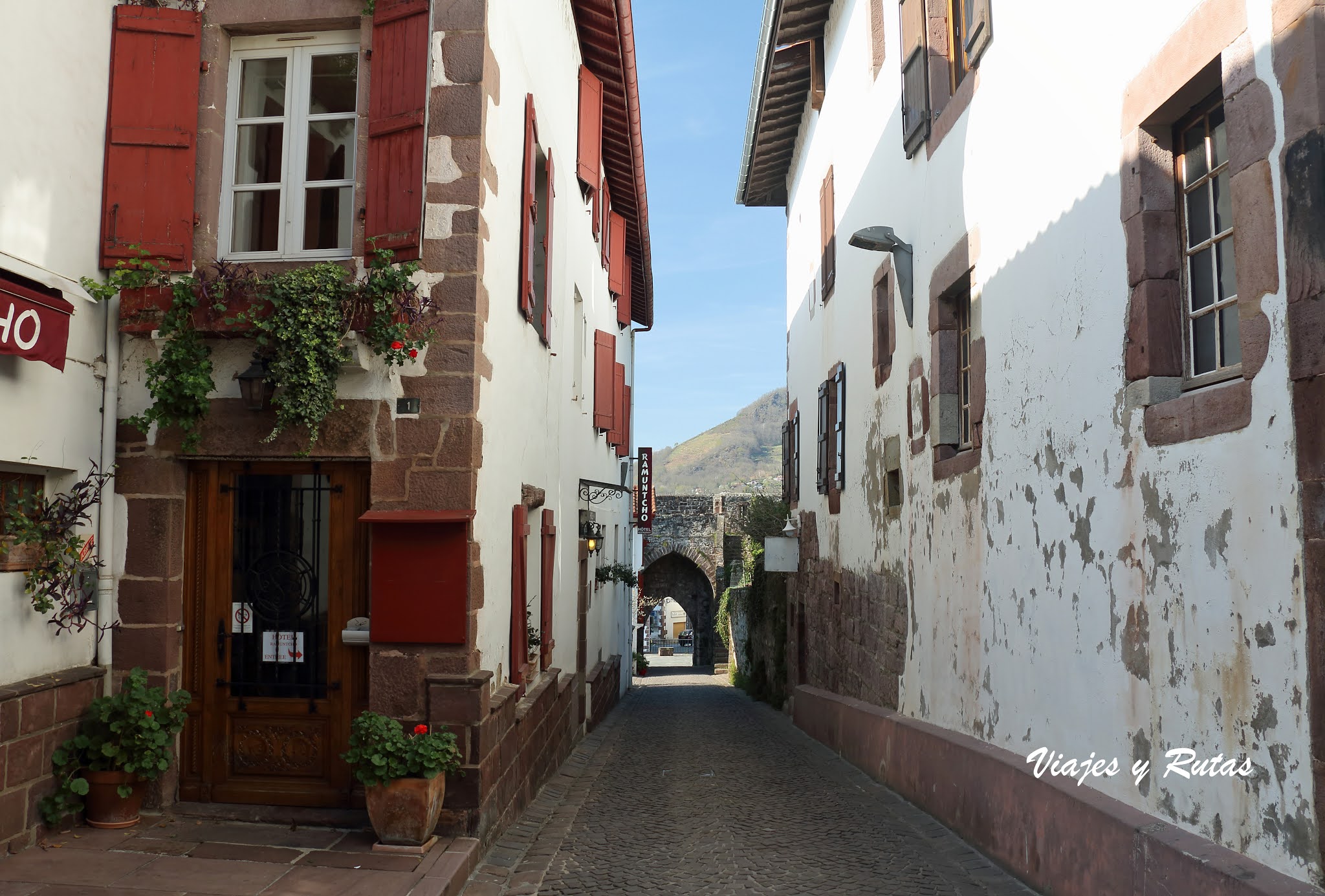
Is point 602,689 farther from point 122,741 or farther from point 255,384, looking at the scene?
point 255,384

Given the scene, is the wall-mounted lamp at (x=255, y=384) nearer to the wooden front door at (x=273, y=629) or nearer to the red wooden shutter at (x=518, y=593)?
the wooden front door at (x=273, y=629)

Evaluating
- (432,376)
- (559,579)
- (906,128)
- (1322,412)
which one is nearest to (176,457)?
(432,376)

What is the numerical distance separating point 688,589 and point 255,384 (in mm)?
26292

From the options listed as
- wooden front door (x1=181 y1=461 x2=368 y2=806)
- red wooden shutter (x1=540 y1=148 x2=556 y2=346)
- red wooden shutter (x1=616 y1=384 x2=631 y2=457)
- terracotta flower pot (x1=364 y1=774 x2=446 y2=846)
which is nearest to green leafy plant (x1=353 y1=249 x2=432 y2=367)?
wooden front door (x1=181 y1=461 x2=368 y2=806)

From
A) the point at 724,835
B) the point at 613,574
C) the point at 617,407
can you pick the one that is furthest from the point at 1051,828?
the point at 613,574

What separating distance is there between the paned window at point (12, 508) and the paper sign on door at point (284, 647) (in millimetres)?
1206

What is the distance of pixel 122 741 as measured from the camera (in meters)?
5.03

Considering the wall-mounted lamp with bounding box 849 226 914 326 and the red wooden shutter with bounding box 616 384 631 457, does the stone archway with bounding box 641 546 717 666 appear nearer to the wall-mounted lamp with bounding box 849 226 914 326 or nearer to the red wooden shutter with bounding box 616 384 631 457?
the red wooden shutter with bounding box 616 384 631 457

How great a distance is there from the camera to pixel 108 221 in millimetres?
5332

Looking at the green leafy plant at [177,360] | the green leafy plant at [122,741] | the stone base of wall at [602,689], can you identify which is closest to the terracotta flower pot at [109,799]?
the green leafy plant at [122,741]

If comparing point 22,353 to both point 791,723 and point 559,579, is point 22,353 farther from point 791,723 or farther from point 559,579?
point 791,723

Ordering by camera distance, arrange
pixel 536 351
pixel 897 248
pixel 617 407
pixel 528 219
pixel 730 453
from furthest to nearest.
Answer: pixel 730 453, pixel 617 407, pixel 897 248, pixel 536 351, pixel 528 219

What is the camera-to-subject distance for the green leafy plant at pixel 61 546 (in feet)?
15.5

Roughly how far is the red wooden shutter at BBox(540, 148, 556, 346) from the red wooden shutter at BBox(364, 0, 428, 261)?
2518mm
